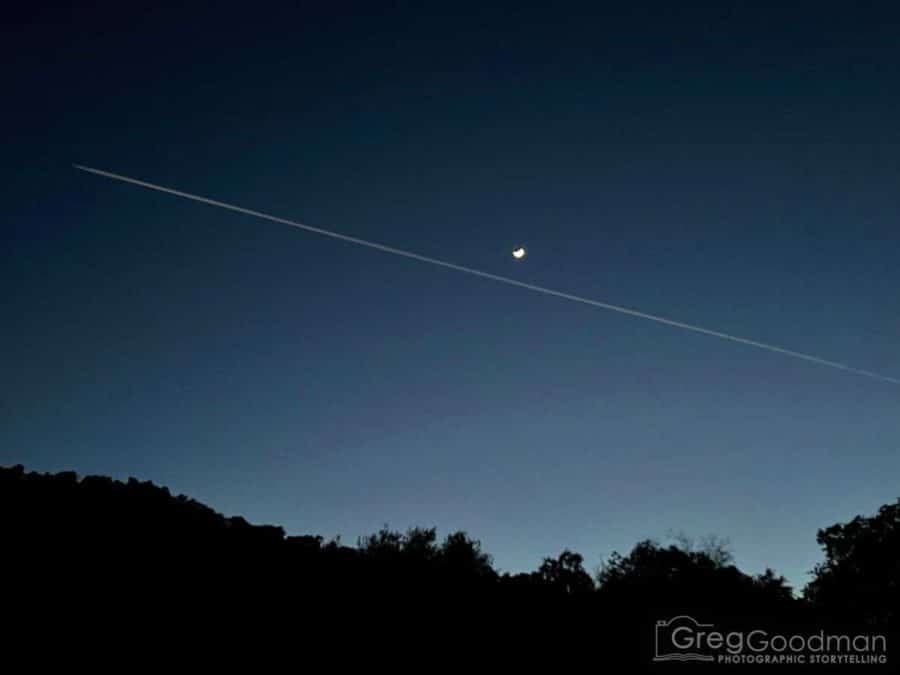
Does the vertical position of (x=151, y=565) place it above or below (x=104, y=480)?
below

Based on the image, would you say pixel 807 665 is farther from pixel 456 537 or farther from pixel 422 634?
pixel 456 537

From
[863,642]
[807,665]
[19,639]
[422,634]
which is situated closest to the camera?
[19,639]

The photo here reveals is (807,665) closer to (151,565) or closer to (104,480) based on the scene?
(151,565)

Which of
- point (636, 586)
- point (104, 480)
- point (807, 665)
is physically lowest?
point (807, 665)

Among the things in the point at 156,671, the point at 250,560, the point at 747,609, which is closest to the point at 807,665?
the point at 747,609

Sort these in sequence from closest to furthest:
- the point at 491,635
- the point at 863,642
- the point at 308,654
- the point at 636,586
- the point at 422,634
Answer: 1. the point at 308,654
2. the point at 422,634
3. the point at 491,635
4. the point at 863,642
5. the point at 636,586

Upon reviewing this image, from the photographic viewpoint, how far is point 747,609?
28.4 m

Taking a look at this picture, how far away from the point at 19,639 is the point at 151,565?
176 inches

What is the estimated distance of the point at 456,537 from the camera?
1859 inches

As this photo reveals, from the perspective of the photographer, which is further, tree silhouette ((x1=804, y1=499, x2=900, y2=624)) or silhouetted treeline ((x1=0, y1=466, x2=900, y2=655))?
tree silhouette ((x1=804, y1=499, x2=900, y2=624))

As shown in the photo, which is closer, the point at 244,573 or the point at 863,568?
the point at 244,573

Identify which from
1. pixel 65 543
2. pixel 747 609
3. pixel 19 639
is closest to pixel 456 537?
pixel 747 609

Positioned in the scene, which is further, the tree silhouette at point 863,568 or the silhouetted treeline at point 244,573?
the tree silhouette at point 863,568

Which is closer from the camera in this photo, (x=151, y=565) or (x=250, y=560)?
(x=151, y=565)
